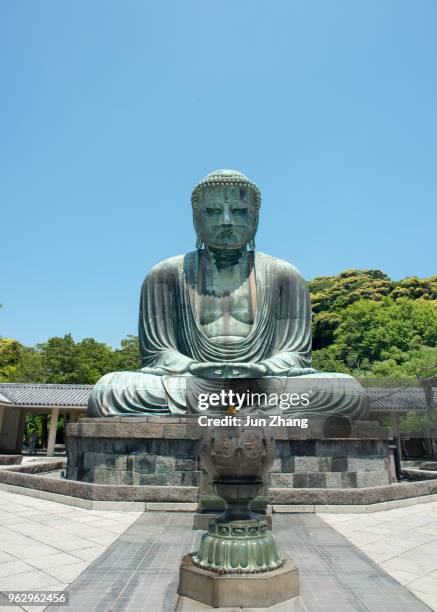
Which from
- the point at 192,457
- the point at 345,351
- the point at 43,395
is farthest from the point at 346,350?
the point at 192,457

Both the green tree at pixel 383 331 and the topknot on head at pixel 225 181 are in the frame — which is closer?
the topknot on head at pixel 225 181

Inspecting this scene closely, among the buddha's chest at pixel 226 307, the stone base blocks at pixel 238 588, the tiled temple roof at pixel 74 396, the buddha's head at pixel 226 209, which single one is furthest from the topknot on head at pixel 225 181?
the tiled temple roof at pixel 74 396

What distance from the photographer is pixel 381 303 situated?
3509 cm

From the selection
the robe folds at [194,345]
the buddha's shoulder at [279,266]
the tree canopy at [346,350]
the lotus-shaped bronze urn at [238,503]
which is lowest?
the lotus-shaped bronze urn at [238,503]

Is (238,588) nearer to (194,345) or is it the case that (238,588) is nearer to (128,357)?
(194,345)

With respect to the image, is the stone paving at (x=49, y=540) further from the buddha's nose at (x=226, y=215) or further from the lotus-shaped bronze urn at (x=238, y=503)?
the buddha's nose at (x=226, y=215)

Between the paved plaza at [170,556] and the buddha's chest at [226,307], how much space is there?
3685mm

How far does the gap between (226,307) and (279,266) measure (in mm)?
1346

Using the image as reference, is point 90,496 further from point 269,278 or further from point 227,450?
point 269,278

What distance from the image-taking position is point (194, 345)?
344 inches

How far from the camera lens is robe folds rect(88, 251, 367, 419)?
7363mm

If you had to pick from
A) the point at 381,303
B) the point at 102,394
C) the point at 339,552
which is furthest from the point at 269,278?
the point at 381,303

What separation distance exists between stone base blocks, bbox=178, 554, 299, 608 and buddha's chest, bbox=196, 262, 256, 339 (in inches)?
233

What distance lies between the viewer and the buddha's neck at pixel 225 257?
9391 mm
